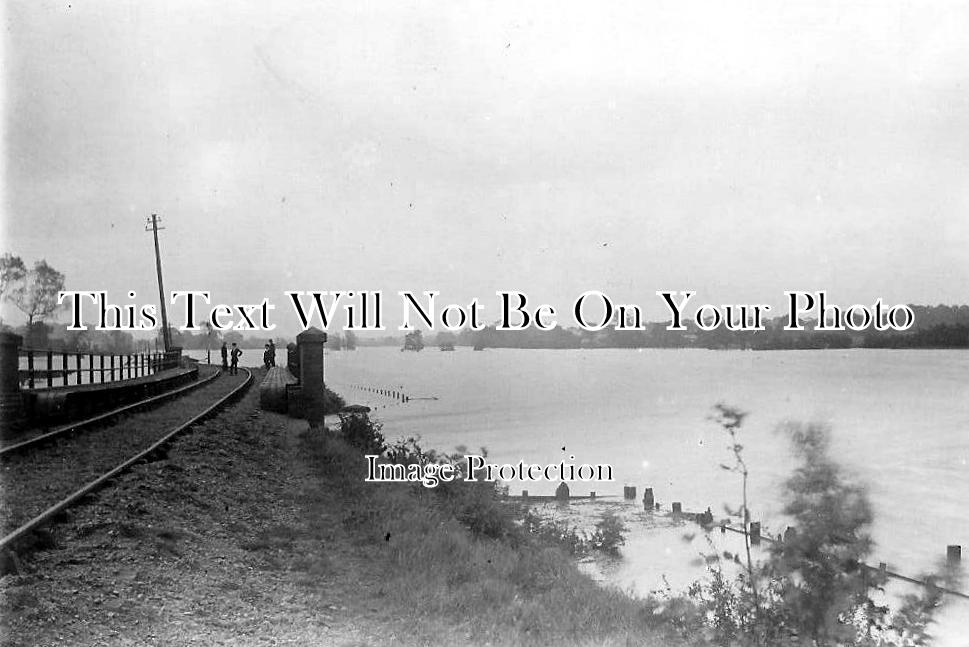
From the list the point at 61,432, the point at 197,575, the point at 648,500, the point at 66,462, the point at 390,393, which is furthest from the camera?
the point at 390,393

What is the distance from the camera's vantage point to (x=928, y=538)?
19.9 meters

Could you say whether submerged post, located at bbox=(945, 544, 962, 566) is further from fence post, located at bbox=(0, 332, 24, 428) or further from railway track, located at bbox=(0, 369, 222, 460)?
fence post, located at bbox=(0, 332, 24, 428)

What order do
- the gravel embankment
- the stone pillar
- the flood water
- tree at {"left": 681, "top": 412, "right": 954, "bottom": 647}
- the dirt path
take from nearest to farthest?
the dirt path
tree at {"left": 681, "top": 412, "right": 954, "bottom": 647}
the gravel embankment
the stone pillar
the flood water

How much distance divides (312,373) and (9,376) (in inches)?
149

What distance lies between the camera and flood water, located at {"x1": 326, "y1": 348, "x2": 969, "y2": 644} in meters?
16.0

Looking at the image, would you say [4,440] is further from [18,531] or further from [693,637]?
[693,637]

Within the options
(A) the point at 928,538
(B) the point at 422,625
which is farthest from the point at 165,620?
(A) the point at 928,538

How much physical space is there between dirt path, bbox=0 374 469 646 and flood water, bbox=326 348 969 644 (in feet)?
22.1

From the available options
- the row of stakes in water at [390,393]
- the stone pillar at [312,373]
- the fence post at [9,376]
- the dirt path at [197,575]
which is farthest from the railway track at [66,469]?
the row of stakes in water at [390,393]

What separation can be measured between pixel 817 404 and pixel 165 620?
475cm

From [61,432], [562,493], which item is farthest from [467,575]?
[562,493]

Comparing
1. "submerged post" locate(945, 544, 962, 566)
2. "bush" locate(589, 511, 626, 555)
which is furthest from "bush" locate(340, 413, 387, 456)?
"submerged post" locate(945, 544, 962, 566)

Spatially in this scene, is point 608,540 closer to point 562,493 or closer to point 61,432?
point 562,493

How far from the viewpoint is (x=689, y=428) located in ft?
89.5
